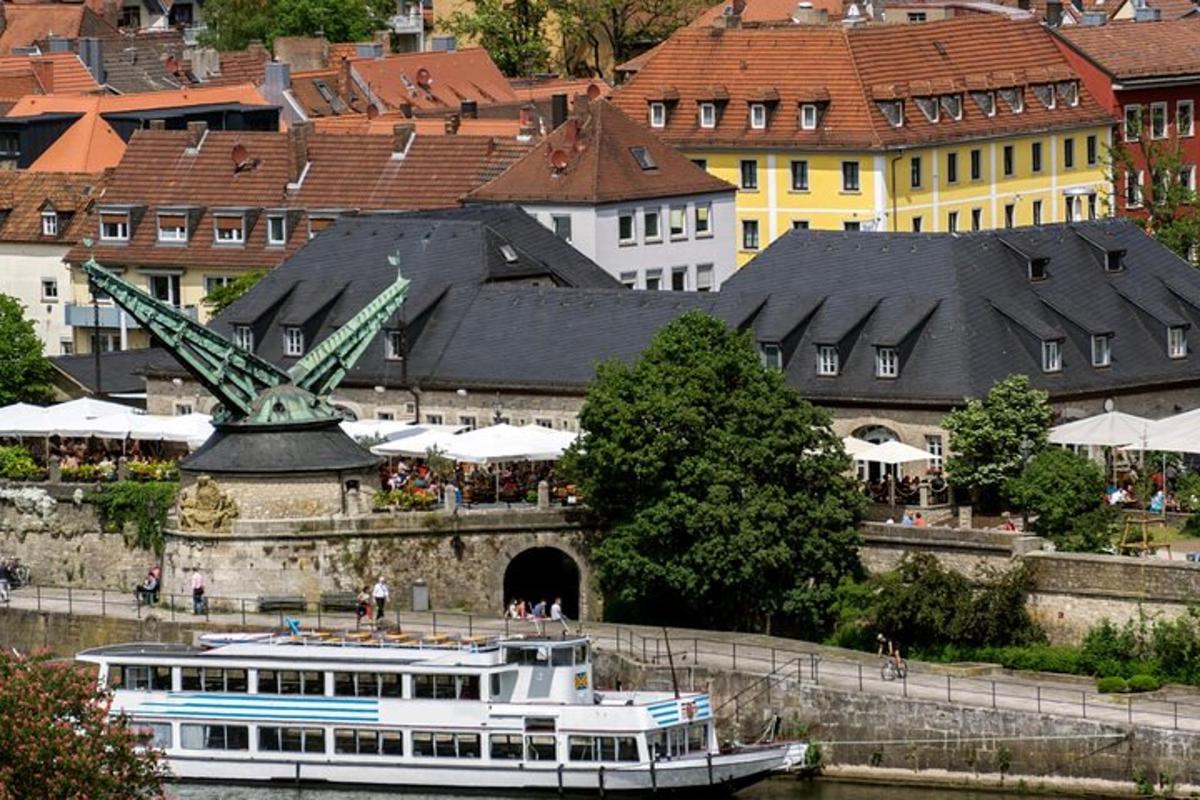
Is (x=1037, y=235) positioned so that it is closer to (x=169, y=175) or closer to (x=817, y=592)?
(x=817, y=592)

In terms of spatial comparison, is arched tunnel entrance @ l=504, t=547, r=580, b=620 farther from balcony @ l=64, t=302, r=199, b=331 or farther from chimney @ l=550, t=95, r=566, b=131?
chimney @ l=550, t=95, r=566, b=131

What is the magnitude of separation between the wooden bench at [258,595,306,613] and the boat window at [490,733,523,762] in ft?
41.8

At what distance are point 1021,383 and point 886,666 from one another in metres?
12.6

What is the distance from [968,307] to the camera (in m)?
146

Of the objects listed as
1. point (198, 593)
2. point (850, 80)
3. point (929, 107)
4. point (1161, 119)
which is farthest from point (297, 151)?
point (198, 593)

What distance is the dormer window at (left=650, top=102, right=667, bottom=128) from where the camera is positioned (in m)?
191

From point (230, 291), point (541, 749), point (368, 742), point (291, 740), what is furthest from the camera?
point (230, 291)

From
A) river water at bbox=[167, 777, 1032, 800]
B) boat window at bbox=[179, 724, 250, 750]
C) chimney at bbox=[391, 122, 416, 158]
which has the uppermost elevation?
chimney at bbox=[391, 122, 416, 158]

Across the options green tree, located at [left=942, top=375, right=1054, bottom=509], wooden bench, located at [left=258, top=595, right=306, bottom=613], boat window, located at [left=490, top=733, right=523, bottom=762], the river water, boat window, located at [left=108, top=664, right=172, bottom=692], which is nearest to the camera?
the river water

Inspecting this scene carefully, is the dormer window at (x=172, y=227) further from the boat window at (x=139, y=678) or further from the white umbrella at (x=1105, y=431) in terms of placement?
the boat window at (x=139, y=678)

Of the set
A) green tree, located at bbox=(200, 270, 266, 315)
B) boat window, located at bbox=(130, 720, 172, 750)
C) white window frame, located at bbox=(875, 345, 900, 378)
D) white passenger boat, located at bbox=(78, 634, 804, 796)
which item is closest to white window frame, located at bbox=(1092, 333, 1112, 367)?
white window frame, located at bbox=(875, 345, 900, 378)

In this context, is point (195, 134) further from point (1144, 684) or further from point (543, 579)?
point (1144, 684)

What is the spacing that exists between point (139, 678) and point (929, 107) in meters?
61.9

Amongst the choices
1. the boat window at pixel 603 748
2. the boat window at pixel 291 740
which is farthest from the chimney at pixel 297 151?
the boat window at pixel 603 748
